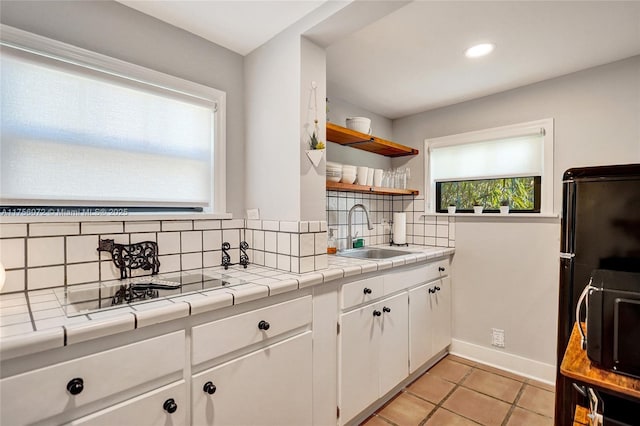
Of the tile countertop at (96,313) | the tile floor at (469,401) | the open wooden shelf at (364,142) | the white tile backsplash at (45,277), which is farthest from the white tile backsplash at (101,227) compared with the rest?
the tile floor at (469,401)

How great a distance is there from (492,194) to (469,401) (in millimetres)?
1609

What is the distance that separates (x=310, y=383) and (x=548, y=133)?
239cm

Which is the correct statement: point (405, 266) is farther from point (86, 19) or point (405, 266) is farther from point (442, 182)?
point (86, 19)

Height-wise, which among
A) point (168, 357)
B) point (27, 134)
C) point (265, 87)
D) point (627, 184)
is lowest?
point (168, 357)

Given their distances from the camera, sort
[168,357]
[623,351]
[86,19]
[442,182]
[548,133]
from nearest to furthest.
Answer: [623,351] → [168,357] → [86,19] → [548,133] → [442,182]

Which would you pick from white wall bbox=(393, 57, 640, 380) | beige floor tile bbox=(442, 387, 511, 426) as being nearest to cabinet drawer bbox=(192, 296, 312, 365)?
beige floor tile bbox=(442, 387, 511, 426)

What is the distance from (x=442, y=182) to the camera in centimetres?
291

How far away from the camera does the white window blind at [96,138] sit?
4.15 feet

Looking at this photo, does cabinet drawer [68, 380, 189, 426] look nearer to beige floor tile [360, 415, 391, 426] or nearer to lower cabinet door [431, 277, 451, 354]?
beige floor tile [360, 415, 391, 426]

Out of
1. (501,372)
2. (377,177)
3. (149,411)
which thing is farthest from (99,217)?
(501,372)

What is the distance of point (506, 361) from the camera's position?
8.14 ft

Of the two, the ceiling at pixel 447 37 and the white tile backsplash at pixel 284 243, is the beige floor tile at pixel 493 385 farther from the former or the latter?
the ceiling at pixel 447 37

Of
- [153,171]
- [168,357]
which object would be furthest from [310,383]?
[153,171]

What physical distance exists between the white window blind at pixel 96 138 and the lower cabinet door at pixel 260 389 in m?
0.94
